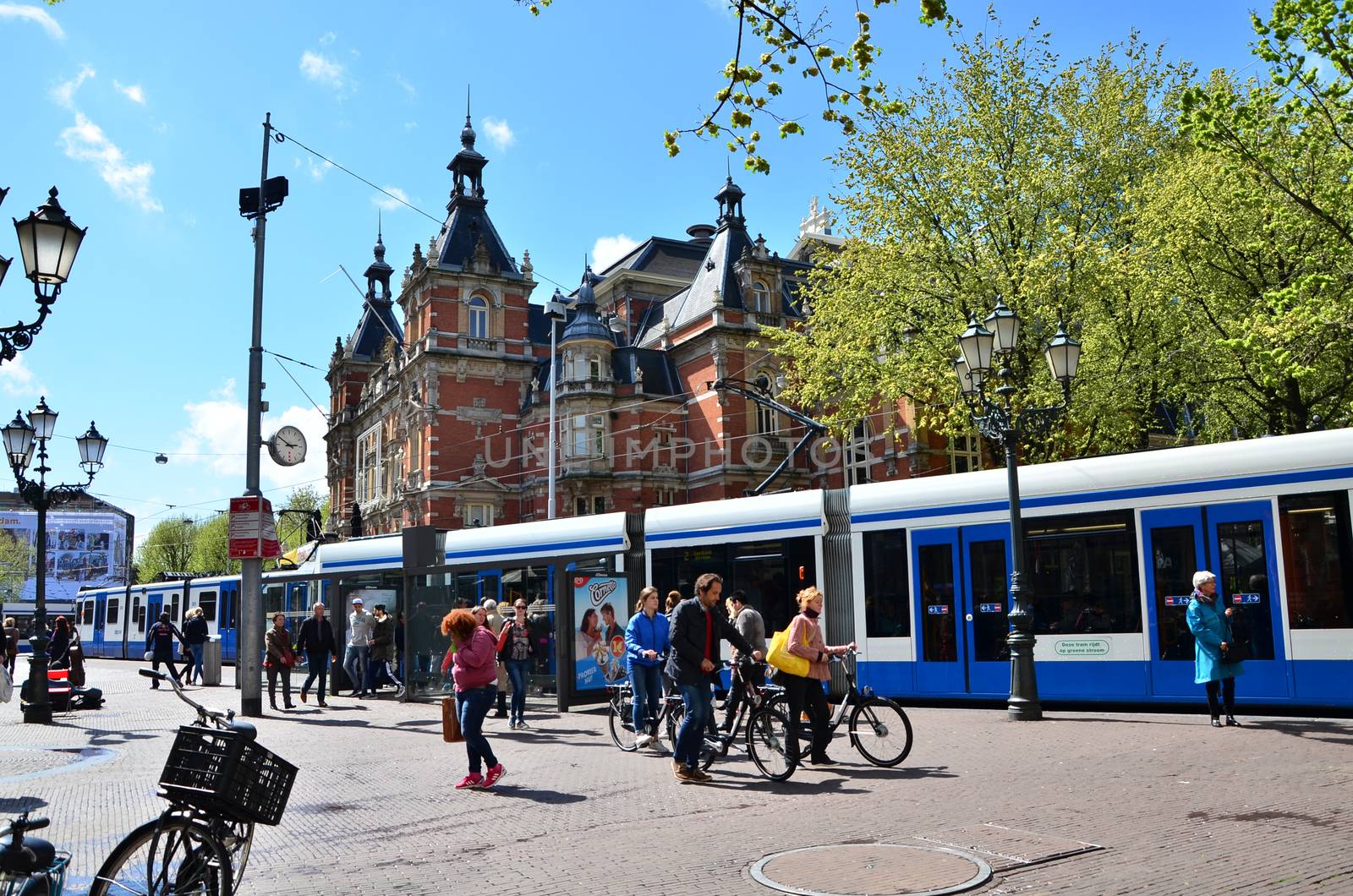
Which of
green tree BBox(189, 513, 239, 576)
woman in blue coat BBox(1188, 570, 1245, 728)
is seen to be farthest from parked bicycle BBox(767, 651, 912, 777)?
green tree BBox(189, 513, 239, 576)

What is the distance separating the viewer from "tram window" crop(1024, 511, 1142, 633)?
1364 cm

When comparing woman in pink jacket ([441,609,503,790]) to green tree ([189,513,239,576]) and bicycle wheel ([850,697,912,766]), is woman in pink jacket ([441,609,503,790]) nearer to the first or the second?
bicycle wheel ([850,697,912,766])

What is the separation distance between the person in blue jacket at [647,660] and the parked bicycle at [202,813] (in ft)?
22.0

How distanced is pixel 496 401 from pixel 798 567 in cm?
3578

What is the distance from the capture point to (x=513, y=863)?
647 centimetres

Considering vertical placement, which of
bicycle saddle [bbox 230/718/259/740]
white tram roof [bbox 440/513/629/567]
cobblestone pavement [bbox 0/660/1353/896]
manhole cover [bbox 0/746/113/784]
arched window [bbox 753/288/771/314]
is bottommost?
manhole cover [bbox 0/746/113/784]

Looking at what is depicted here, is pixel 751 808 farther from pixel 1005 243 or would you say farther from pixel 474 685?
pixel 1005 243

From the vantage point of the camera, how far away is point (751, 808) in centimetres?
815

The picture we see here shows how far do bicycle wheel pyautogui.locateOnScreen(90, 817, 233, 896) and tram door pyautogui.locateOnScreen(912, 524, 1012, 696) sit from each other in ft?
37.7

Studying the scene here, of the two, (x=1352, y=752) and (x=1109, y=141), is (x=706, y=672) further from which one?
(x=1109, y=141)

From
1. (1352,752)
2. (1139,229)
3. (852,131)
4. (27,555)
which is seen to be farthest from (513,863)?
(27,555)

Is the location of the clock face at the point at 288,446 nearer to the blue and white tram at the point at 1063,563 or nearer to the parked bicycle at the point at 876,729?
the blue and white tram at the point at 1063,563

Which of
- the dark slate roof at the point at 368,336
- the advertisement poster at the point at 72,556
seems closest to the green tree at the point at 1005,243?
the dark slate roof at the point at 368,336

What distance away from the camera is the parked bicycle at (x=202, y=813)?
14.7 ft
